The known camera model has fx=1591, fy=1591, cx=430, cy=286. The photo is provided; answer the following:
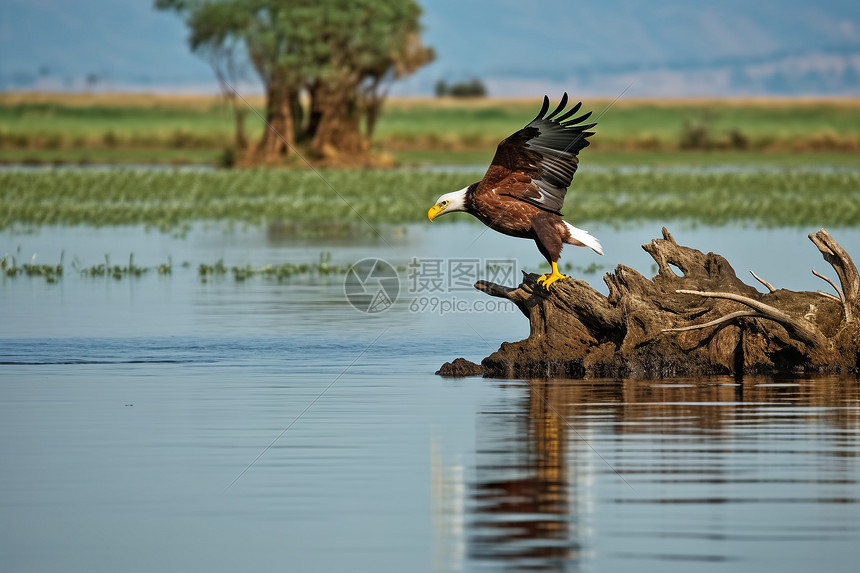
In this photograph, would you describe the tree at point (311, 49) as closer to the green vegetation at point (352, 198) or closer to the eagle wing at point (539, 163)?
the green vegetation at point (352, 198)

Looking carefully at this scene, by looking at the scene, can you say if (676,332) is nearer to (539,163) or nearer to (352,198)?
(539,163)

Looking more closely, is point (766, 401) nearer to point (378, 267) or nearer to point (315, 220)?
point (378, 267)

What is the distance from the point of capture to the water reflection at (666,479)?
7.36m

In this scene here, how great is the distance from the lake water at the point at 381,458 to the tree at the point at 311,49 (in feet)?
149

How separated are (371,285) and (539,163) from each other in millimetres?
8034

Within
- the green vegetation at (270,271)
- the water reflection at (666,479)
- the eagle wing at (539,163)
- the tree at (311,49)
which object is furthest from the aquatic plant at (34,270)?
the tree at (311,49)

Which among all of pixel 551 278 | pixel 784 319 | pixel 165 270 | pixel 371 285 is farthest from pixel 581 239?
pixel 165 270

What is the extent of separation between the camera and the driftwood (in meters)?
13.0

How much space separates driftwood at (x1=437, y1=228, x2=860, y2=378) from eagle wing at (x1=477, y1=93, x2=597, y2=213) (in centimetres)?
78

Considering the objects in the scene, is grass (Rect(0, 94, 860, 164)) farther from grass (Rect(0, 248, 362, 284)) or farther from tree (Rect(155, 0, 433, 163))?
grass (Rect(0, 248, 362, 284))

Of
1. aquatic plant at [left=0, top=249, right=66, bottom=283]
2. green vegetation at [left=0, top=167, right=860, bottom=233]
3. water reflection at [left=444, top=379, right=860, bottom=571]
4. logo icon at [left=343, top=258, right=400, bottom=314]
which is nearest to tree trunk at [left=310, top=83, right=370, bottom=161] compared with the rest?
green vegetation at [left=0, top=167, right=860, bottom=233]

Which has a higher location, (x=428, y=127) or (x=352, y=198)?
(x=428, y=127)

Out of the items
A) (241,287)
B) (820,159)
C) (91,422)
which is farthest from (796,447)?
(820,159)

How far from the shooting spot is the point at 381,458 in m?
9.33
